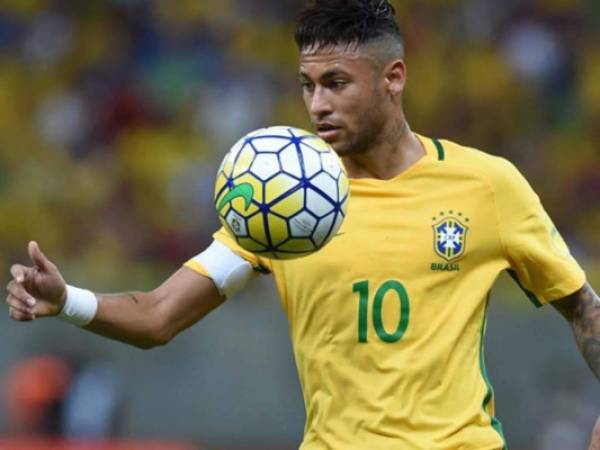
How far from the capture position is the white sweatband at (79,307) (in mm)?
5250

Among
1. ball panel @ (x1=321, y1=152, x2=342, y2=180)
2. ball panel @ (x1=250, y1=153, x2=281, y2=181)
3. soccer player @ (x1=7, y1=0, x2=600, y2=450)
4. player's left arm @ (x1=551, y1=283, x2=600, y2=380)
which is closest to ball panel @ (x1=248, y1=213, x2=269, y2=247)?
ball panel @ (x1=250, y1=153, x2=281, y2=181)

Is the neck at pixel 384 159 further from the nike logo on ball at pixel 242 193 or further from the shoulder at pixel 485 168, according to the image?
the nike logo on ball at pixel 242 193

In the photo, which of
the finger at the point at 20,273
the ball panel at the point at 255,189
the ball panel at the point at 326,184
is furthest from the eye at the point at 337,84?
the finger at the point at 20,273

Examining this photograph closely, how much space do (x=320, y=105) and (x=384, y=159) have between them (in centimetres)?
40

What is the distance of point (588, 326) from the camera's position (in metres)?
5.47

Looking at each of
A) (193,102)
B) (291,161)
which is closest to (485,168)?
(291,161)

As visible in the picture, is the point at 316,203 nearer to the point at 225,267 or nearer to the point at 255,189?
the point at 255,189

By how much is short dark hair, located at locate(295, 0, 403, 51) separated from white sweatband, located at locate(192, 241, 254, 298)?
82 centimetres

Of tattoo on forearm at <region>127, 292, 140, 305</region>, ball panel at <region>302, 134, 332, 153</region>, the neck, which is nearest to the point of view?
ball panel at <region>302, 134, 332, 153</region>

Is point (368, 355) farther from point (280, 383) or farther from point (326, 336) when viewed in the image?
point (280, 383)

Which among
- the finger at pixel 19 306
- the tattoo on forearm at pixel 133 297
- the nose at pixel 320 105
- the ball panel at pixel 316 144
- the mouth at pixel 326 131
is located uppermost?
the nose at pixel 320 105

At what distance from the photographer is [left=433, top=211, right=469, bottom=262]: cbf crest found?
5.42 metres

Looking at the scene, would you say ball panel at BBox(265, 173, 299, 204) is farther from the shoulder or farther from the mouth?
the shoulder

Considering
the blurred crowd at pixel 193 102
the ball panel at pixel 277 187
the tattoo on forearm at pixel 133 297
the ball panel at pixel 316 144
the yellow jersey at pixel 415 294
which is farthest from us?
the blurred crowd at pixel 193 102
